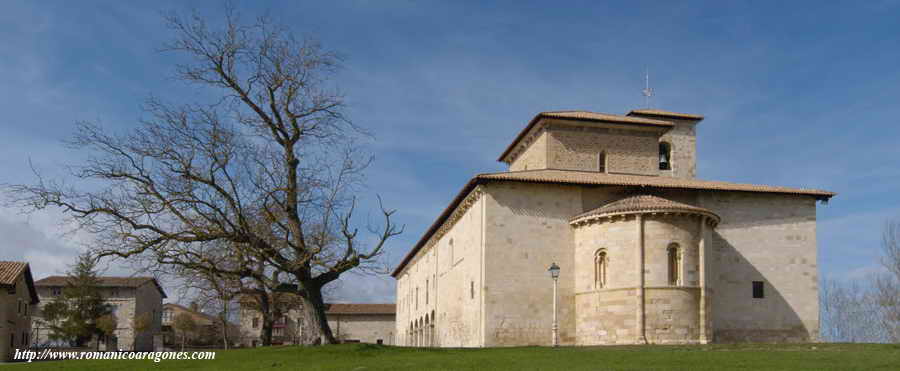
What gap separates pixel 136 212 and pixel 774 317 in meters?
23.9

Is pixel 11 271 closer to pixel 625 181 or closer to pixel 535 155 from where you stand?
pixel 535 155

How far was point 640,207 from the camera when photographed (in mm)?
29094

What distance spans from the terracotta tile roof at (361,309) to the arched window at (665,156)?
44.7 meters

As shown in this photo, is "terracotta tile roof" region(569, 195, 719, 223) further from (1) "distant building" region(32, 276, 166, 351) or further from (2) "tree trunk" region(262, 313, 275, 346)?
(1) "distant building" region(32, 276, 166, 351)

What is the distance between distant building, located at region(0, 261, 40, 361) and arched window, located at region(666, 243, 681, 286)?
1281 inches

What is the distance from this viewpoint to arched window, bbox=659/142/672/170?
4175 centimetres

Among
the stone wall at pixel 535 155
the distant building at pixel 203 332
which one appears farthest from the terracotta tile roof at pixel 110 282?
the stone wall at pixel 535 155

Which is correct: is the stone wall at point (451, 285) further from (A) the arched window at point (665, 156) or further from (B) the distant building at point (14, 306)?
(B) the distant building at point (14, 306)

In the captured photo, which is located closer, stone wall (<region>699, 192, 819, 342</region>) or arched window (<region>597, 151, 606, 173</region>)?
stone wall (<region>699, 192, 819, 342</region>)

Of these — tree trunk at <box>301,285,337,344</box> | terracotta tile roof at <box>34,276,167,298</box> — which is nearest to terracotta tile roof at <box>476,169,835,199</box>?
tree trunk at <box>301,285,337,344</box>

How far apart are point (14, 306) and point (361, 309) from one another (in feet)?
138

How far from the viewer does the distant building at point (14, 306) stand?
139 feet

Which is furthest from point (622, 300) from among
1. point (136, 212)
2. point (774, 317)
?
point (136, 212)

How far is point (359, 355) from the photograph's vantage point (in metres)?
22.8
